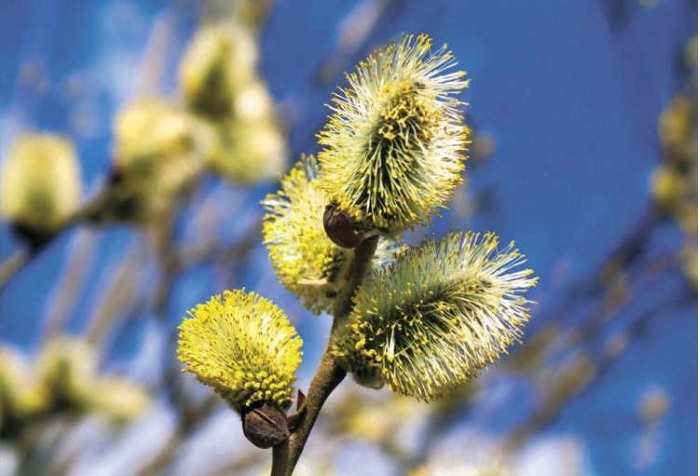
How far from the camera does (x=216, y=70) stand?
1.69 meters

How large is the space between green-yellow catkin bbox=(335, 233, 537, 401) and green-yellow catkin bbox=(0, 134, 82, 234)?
41.6 inches

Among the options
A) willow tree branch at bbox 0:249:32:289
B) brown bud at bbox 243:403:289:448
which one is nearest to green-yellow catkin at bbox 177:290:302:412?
brown bud at bbox 243:403:289:448

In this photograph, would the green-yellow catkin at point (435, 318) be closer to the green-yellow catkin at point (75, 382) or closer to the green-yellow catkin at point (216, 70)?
the green-yellow catkin at point (216, 70)

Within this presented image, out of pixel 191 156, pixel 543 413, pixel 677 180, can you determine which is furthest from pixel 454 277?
pixel 677 180

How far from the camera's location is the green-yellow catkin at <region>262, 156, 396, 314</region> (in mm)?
665

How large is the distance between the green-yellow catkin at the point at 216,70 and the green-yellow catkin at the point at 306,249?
1031mm

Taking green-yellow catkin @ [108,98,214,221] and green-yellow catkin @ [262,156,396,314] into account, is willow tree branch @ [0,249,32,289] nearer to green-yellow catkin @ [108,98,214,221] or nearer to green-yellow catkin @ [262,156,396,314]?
green-yellow catkin @ [108,98,214,221]

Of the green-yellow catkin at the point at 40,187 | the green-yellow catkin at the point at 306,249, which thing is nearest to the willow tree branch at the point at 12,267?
the green-yellow catkin at the point at 40,187

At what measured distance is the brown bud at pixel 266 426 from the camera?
22.5 inches

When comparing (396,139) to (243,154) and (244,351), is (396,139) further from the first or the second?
(243,154)

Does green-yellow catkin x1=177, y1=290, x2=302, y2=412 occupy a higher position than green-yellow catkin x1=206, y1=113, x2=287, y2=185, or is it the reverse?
green-yellow catkin x1=206, y1=113, x2=287, y2=185

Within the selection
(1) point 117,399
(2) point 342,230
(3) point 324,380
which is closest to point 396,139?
(2) point 342,230

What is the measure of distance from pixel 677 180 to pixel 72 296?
211 cm

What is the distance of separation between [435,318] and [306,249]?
12 cm
